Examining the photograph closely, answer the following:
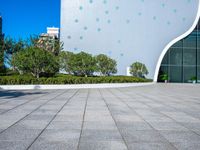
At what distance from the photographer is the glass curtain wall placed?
110ft

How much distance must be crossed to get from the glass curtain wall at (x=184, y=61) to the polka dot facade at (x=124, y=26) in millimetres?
1443

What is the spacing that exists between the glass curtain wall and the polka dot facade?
4.73ft

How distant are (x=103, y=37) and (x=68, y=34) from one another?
15.4 ft

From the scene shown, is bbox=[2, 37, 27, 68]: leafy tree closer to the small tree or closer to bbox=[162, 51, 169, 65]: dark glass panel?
the small tree

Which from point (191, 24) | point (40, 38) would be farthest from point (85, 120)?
point (191, 24)

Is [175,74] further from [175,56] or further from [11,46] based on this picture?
[11,46]

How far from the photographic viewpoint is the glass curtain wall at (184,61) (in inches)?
1320

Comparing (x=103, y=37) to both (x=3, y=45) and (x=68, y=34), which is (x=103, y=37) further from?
(x=3, y=45)

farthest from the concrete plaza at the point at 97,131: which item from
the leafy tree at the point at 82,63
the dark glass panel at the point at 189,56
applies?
the dark glass panel at the point at 189,56

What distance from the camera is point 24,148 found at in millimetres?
4488

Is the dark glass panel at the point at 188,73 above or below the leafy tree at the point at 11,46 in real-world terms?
below

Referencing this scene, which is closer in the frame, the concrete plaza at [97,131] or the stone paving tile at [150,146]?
the stone paving tile at [150,146]

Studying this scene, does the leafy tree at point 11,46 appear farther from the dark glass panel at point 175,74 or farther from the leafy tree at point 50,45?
the dark glass panel at point 175,74

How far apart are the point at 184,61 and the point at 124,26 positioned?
947 cm
